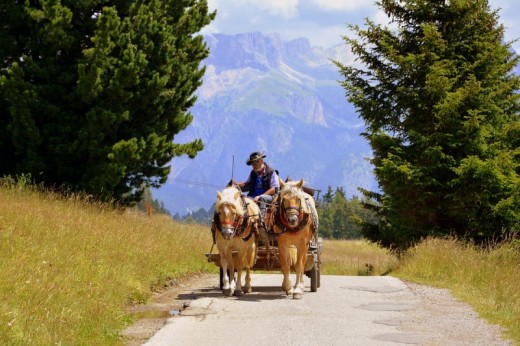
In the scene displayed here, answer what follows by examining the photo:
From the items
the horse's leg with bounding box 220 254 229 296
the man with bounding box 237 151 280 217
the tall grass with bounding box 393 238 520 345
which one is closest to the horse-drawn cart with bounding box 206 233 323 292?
the horse's leg with bounding box 220 254 229 296

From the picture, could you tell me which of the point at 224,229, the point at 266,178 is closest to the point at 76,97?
the point at 266,178

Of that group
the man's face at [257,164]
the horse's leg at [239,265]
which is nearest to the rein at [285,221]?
the horse's leg at [239,265]

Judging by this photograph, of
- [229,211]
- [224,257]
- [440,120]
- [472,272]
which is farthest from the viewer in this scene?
[440,120]

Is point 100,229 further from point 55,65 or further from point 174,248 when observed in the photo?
point 55,65

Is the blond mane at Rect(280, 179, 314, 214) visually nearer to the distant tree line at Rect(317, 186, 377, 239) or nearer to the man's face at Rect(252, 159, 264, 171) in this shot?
the man's face at Rect(252, 159, 264, 171)

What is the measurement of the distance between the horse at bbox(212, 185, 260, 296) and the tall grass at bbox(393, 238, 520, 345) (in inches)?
161

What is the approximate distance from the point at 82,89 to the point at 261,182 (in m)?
7.27

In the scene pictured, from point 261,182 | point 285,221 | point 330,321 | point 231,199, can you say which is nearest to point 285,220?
point 285,221

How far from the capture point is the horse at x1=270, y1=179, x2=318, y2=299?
38.9ft

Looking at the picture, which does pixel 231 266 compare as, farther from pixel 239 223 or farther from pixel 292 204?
pixel 292 204

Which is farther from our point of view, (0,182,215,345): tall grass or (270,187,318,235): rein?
(270,187,318,235): rein

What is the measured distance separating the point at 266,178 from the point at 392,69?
11062 millimetres

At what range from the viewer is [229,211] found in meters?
11.6

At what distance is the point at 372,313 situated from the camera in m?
10.6
